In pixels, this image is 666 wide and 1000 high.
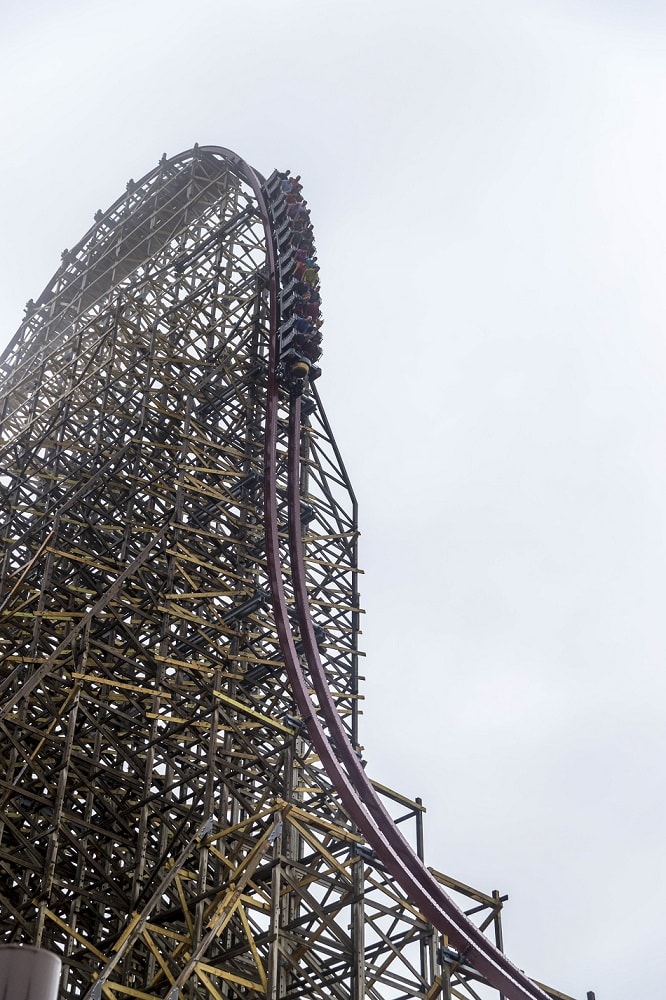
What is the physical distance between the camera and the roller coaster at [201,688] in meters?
11.9

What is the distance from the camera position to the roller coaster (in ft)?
39.1

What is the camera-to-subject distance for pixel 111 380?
58.3 feet

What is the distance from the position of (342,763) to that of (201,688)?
1707mm

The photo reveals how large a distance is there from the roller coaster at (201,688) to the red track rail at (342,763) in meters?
0.02

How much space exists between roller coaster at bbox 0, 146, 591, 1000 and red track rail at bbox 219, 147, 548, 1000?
2 centimetres

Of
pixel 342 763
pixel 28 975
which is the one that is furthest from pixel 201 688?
pixel 28 975

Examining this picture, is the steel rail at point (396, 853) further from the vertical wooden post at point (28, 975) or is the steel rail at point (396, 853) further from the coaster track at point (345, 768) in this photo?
the vertical wooden post at point (28, 975)

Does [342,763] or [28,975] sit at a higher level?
[342,763]

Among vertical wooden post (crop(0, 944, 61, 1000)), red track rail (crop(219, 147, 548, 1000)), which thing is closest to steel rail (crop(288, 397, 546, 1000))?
red track rail (crop(219, 147, 548, 1000))

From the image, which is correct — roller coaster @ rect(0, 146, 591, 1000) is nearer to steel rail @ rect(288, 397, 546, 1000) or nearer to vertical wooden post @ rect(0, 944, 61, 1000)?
steel rail @ rect(288, 397, 546, 1000)

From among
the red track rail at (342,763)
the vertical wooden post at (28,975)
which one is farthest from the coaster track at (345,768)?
the vertical wooden post at (28,975)

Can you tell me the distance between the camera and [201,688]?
1418cm

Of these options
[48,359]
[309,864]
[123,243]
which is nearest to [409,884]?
[309,864]

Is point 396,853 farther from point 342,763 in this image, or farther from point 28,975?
point 28,975
